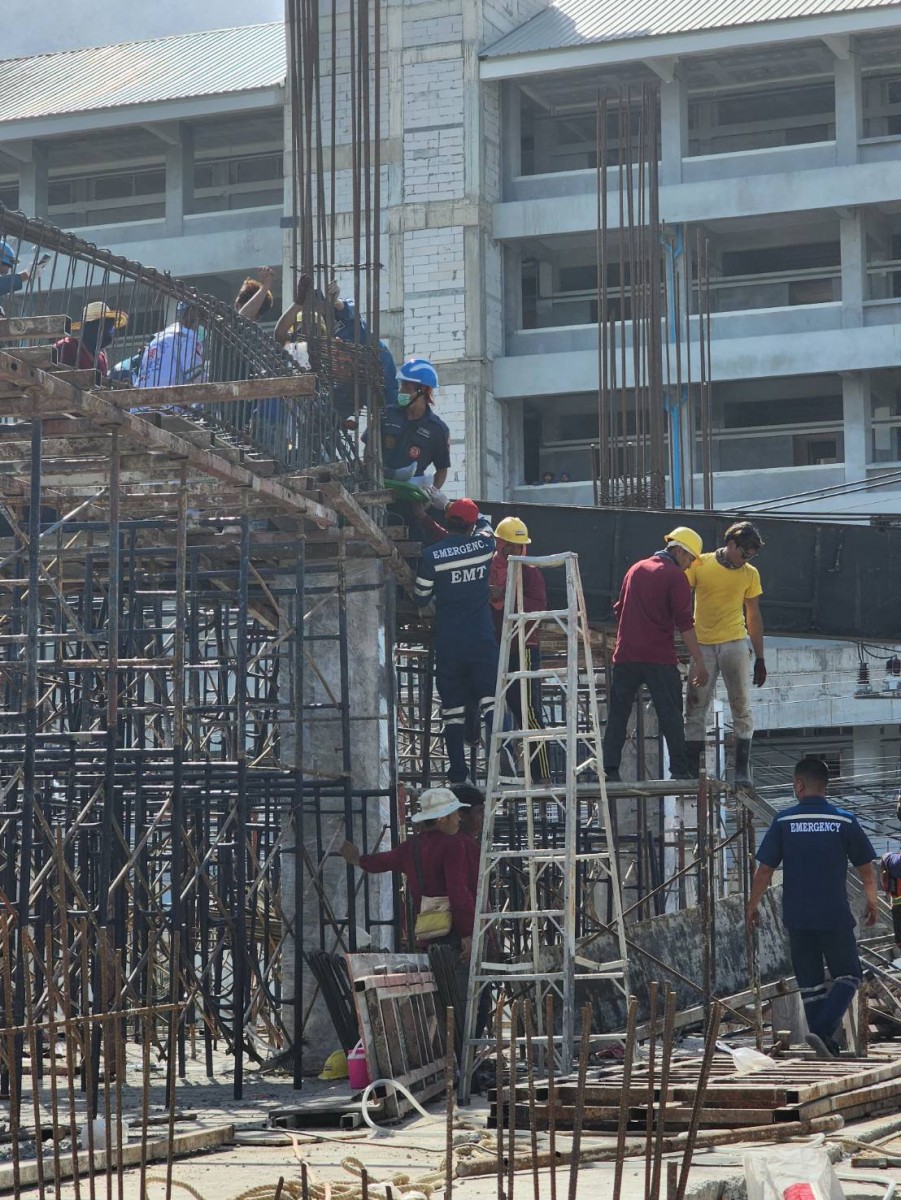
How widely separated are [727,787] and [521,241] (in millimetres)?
32467

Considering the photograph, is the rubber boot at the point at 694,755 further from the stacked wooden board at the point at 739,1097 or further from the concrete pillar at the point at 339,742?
the stacked wooden board at the point at 739,1097

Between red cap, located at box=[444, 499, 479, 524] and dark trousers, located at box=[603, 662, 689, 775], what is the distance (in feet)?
6.88

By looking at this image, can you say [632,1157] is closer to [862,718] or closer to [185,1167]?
[185,1167]

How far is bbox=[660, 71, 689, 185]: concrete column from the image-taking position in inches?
1730

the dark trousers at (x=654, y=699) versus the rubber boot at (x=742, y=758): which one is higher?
the dark trousers at (x=654, y=699)

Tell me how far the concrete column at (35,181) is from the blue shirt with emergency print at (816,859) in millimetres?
40170

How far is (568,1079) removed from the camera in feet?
36.4

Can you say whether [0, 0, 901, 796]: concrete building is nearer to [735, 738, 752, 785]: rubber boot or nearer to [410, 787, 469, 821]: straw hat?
[735, 738, 752, 785]: rubber boot

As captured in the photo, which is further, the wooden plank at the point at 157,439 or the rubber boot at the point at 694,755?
the rubber boot at the point at 694,755

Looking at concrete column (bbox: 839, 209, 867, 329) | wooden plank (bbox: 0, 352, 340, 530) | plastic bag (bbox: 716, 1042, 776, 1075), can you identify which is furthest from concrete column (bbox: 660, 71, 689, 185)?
plastic bag (bbox: 716, 1042, 776, 1075)

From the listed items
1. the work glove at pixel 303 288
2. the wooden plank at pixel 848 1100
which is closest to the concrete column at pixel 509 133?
the work glove at pixel 303 288

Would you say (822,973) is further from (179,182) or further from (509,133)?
(179,182)

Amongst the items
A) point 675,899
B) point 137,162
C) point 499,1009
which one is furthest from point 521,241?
point 499,1009

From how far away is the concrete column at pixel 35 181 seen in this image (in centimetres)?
4919
